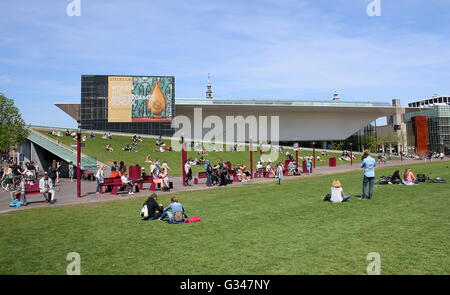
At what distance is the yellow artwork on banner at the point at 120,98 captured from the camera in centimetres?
5975

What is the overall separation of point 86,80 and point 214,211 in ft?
182

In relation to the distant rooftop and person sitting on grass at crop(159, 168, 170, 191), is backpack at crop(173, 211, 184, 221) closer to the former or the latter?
person sitting on grass at crop(159, 168, 170, 191)

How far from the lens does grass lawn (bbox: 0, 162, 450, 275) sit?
5844 mm

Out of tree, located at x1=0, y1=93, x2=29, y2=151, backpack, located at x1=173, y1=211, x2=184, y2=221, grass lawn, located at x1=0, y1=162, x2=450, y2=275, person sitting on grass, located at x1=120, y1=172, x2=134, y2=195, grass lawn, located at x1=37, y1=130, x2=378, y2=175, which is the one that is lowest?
grass lawn, located at x1=0, y1=162, x2=450, y2=275

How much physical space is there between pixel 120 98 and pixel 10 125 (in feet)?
71.3

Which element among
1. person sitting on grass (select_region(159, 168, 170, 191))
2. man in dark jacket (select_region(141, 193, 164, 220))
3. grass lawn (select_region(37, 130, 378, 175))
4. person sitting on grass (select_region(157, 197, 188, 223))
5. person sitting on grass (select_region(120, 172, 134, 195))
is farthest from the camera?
grass lawn (select_region(37, 130, 378, 175))

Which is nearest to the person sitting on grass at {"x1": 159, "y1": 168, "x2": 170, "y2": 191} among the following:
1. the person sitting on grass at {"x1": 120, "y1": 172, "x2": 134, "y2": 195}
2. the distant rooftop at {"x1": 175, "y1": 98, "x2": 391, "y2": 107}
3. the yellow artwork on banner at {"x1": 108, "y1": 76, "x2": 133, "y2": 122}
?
the person sitting on grass at {"x1": 120, "y1": 172, "x2": 134, "y2": 195}

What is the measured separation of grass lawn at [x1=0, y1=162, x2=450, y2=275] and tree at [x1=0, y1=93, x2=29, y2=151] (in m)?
31.7

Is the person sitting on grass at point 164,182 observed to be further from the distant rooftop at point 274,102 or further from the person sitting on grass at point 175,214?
the distant rooftop at point 274,102

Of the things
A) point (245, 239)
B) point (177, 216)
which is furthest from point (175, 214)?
point (245, 239)

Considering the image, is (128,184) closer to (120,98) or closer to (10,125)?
(10,125)

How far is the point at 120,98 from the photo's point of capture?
60062 millimetres
